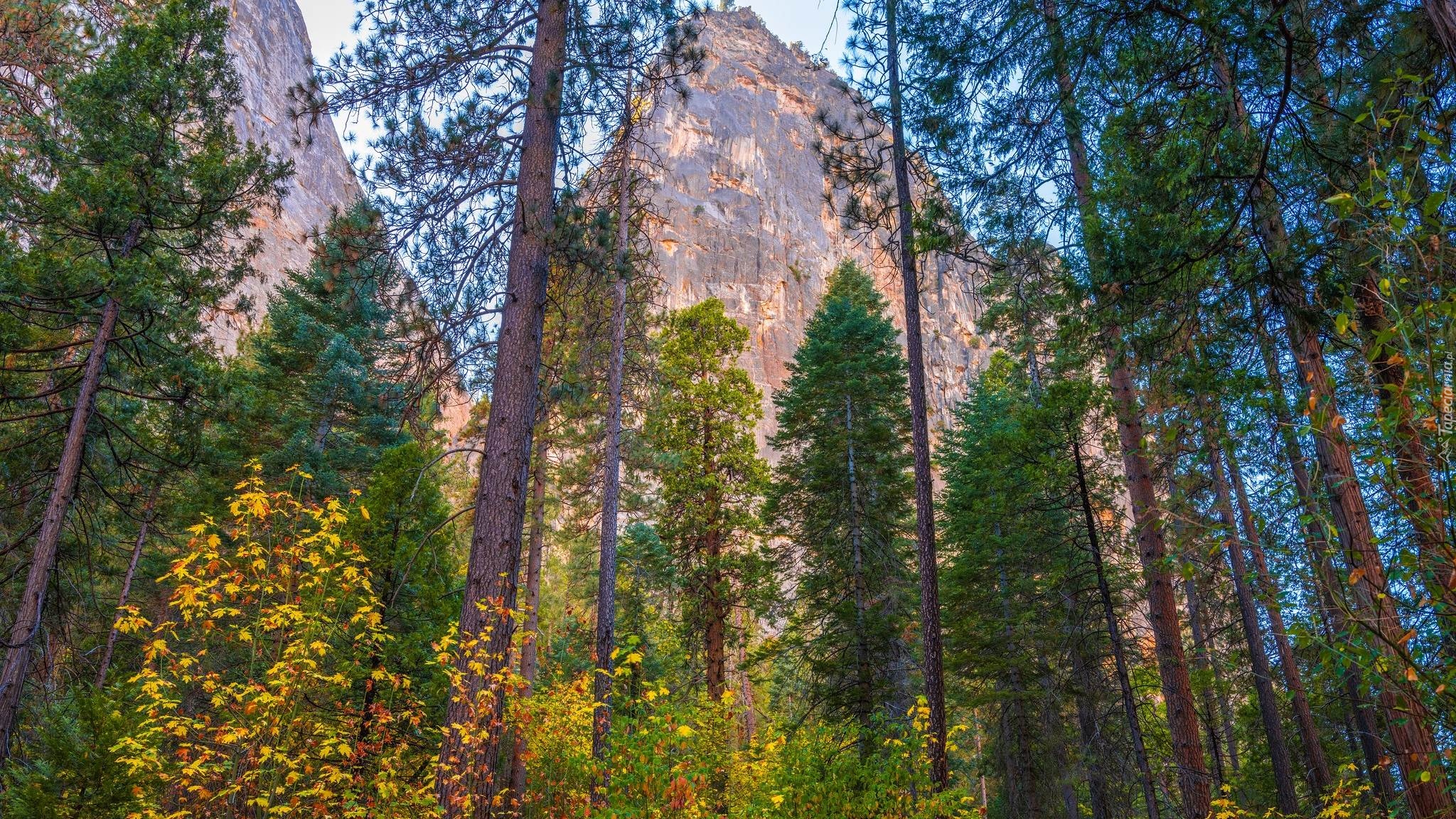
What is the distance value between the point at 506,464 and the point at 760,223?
220 ft

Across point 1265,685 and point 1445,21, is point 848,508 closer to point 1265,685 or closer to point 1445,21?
point 1265,685

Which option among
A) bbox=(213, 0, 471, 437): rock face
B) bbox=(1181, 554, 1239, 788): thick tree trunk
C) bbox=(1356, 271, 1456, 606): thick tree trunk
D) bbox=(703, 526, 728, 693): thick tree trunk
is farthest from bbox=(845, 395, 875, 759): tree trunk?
bbox=(213, 0, 471, 437): rock face

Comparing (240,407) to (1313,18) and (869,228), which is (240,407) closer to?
(869,228)

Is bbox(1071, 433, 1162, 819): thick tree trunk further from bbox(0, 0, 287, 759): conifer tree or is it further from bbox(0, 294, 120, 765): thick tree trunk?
bbox(0, 294, 120, 765): thick tree trunk

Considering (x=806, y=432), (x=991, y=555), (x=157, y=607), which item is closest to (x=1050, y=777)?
(x=991, y=555)

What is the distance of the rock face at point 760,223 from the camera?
209ft

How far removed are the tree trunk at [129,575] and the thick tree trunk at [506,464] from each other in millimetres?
8461

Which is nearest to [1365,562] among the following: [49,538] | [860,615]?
[860,615]

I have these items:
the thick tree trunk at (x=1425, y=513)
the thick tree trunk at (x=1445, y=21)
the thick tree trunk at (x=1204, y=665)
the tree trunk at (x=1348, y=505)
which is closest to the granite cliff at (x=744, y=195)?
the thick tree trunk at (x=1204, y=665)

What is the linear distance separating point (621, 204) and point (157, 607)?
12419 mm

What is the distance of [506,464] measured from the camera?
18.4ft

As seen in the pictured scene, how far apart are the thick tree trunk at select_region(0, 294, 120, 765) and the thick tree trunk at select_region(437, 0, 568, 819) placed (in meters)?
5.39

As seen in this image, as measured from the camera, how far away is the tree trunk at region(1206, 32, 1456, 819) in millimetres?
2418

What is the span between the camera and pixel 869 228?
9086 millimetres
